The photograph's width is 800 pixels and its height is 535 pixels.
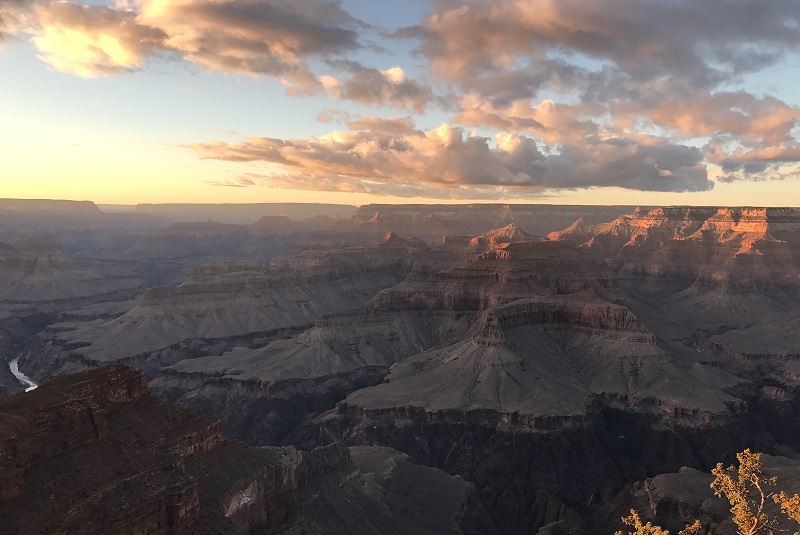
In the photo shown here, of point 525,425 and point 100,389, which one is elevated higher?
point 100,389

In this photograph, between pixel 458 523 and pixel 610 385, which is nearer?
pixel 458 523

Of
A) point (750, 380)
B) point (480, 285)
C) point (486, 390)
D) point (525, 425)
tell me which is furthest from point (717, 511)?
point (480, 285)

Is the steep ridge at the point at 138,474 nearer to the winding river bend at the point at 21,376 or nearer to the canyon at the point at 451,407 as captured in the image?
the canyon at the point at 451,407

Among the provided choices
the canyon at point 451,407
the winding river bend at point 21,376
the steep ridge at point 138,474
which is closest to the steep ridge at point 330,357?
the canyon at point 451,407

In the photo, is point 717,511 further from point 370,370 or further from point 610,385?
point 370,370

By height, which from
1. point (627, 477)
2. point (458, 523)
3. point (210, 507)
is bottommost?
point (627, 477)

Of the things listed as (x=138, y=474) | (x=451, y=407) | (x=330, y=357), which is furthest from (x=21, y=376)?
(x=138, y=474)

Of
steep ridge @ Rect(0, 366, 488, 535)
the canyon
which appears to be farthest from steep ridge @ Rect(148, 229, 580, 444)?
steep ridge @ Rect(0, 366, 488, 535)
